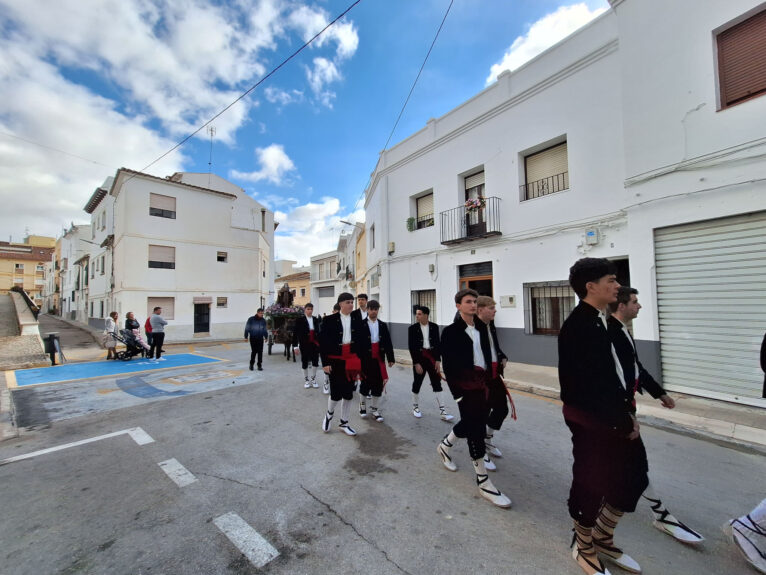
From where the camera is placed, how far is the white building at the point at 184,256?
17.0 metres

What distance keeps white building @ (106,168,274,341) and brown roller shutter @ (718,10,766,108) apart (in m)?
21.4

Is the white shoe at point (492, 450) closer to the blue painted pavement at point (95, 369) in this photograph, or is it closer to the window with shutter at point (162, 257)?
the blue painted pavement at point (95, 369)

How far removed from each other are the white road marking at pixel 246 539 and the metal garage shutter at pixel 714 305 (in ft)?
23.5

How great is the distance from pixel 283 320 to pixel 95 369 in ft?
18.1

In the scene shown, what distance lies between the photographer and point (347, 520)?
97.9 inches

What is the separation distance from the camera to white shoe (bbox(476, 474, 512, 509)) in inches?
104

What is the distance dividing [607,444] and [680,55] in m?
7.65

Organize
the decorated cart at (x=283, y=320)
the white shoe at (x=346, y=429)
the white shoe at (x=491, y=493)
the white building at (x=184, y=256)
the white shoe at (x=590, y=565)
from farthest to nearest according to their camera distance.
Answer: the white building at (x=184, y=256)
the decorated cart at (x=283, y=320)
the white shoe at (x=346, y=429)
the white shoe at (x=491, y=493)
the white shoe at (x=590, y=565)

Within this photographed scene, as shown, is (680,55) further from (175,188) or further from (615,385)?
(175,188)

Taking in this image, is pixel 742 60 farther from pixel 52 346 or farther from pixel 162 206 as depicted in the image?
pixel 162 206

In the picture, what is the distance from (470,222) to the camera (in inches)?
420

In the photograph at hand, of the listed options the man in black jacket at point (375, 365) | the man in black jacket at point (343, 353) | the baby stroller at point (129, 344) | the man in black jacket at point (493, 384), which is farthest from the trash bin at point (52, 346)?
the man in black jacket at point (493, 384)

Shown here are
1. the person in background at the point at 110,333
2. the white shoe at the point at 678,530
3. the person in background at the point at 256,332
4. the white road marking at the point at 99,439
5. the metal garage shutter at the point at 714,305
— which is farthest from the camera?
the person in background at the point at 110,333

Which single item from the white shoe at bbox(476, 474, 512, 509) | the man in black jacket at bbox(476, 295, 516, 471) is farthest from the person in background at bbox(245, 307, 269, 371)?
the white shoe at bbox(476, 474, 512, 509)
